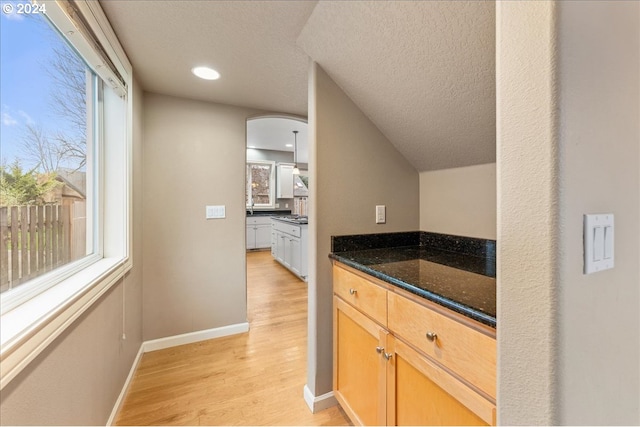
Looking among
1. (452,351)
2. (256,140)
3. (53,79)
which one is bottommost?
(452,351)

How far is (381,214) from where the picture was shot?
1.74m

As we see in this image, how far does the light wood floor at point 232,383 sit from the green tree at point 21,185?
1.32 m

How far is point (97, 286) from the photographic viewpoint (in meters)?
1.24

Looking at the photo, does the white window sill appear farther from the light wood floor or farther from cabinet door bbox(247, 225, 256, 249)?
cabinet door bbox(247, 225, 256, 249)

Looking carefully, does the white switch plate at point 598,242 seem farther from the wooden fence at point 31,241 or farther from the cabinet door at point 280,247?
the cabinet door at point 280,247

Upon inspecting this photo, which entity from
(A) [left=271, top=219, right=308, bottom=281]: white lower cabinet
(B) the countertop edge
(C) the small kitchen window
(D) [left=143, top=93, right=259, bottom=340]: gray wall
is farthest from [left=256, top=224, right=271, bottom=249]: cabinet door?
(B) the countertop edge

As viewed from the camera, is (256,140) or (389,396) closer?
(389,396)

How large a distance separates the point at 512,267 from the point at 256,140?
556cm

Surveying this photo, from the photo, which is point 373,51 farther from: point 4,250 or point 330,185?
point 4,250

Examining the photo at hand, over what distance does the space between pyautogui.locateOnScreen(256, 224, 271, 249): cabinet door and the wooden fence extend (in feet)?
17.2

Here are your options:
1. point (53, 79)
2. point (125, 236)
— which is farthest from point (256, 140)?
point (53, 79)

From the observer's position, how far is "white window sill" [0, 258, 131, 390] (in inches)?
27.3

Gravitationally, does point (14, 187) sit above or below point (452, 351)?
above

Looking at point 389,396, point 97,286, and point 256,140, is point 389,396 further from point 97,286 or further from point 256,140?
point 256,140
